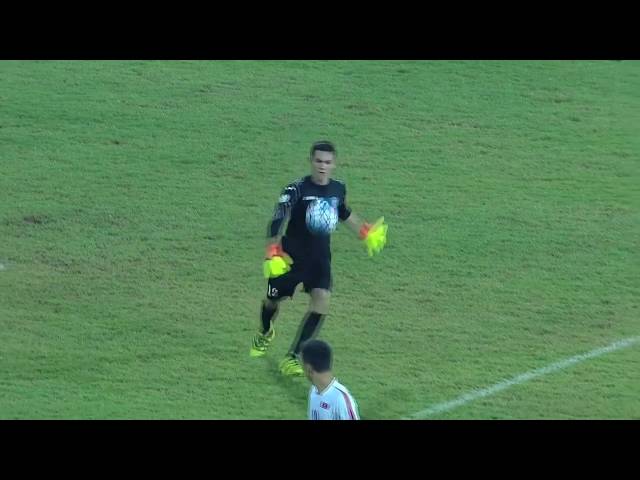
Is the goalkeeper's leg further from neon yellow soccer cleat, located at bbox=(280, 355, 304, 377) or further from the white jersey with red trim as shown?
the white jersey with red trim

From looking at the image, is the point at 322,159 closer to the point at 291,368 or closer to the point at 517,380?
the point at 291,368

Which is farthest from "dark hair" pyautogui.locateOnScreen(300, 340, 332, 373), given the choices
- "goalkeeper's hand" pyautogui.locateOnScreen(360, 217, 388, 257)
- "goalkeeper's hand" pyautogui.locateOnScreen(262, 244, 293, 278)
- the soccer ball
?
"goalkeeper's hand" pyautogui.locateOnScreen(360, 217, 388, 257)

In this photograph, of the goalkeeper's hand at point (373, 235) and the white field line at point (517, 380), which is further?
the goalkeeper's hand at point (373, 235)

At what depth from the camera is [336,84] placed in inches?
692

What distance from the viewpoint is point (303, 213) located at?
11.1 m

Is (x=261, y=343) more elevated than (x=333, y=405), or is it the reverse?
(x=261, y=343)

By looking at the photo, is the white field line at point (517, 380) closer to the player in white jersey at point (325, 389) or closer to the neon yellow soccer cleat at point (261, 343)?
the neon yellow soccer cleat at point (261, 343)

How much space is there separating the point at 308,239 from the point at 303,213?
236 mm

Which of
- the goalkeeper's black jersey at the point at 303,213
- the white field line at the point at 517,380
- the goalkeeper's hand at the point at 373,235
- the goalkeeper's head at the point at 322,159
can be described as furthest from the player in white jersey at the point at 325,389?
the goalkeeper's hand at the point at 373,235

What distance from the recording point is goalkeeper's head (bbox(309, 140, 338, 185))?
10883mm

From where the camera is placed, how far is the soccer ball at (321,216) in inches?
436

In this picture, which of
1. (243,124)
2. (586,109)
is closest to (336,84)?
(243,124)

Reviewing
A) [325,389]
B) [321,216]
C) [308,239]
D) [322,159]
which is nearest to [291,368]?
[308,239]

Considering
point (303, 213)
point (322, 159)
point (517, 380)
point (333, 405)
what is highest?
point (322, 159)
